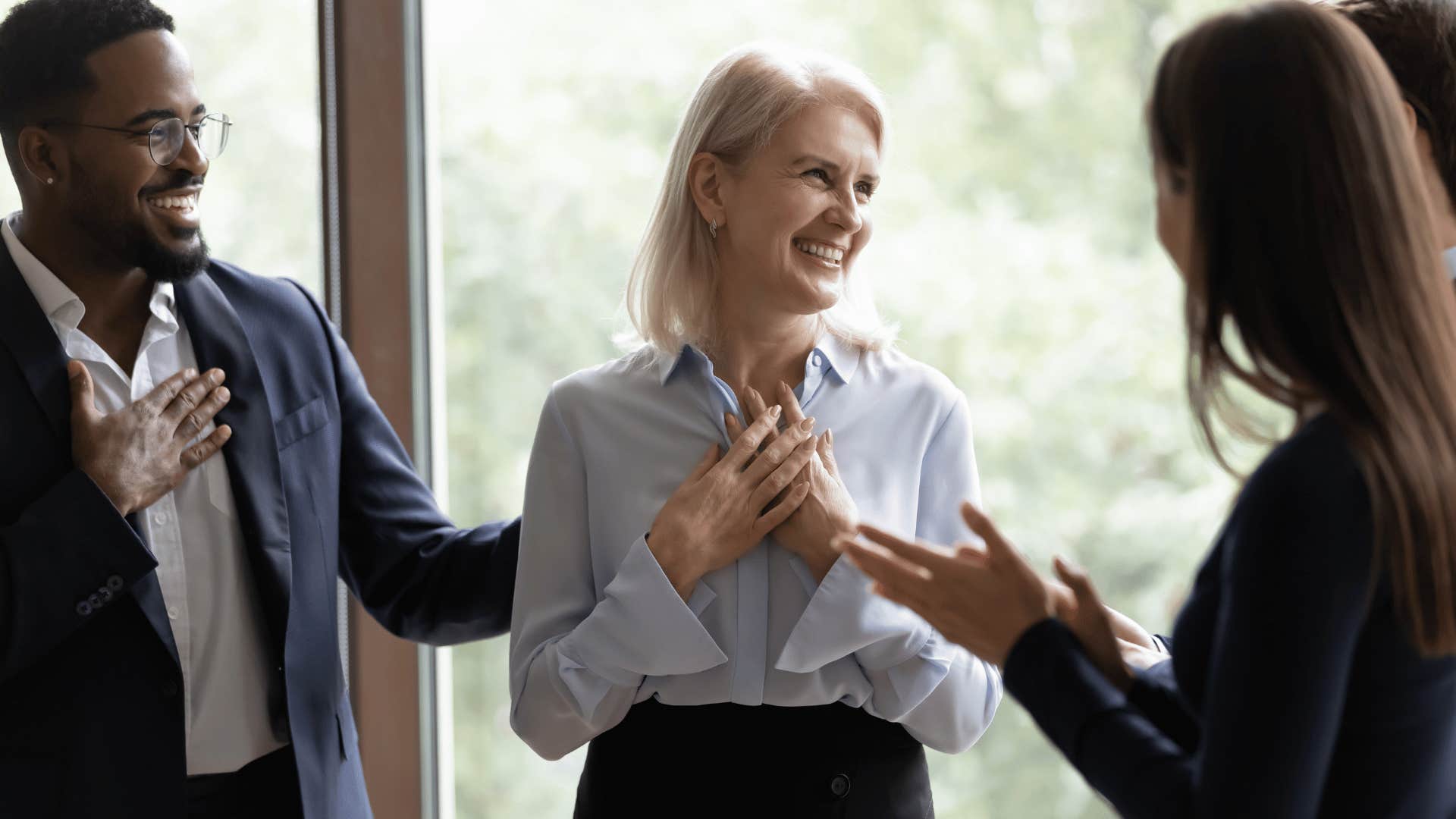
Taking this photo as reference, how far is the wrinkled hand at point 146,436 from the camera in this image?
1.63 meters

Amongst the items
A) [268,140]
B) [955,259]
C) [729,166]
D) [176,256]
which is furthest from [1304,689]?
[268,140]

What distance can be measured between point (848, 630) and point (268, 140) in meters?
1.58

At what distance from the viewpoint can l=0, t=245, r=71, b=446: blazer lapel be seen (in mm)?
1657

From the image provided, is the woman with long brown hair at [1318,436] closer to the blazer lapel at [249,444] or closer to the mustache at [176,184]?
the blazer lapel at [249,444]

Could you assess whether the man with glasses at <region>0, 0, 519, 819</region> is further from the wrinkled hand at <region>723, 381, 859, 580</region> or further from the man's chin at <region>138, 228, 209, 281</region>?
the wrinkled hand at <region>723, 381, 859, 580</region>

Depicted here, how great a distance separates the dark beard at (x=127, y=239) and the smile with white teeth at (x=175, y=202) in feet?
0.08

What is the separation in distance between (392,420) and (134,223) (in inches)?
30.9

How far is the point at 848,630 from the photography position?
155 centimetres

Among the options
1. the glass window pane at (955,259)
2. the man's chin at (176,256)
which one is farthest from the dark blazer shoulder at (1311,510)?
the glass window pane at (955,259)

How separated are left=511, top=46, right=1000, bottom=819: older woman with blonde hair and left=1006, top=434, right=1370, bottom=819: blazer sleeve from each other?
2.00 feet

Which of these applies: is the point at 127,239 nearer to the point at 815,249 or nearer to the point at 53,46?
the point at 53,46

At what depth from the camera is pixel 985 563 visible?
1.21 meters

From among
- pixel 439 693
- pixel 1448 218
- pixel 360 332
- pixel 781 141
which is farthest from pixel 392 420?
pixel 1448 218

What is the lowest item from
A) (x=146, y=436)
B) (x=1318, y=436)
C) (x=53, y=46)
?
(x=146, y=436)
